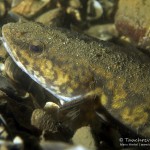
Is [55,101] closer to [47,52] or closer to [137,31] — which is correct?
[47,52]

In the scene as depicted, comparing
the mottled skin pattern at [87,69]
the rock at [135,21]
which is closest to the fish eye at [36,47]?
the mottled skin pattern at [87,69]

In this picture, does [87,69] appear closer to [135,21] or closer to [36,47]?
[36,47]

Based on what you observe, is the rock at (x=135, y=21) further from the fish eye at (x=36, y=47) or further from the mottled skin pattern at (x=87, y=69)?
the fish eye at (x=36, y=47)

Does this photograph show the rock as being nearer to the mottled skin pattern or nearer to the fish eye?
the mottled skin pattern

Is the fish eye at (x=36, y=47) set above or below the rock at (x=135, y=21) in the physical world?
above

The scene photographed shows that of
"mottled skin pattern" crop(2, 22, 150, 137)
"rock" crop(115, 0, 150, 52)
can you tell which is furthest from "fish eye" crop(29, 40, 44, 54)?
"rock" crop(115, 0, 150, 52)

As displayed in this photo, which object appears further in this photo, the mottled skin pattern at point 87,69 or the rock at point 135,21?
the rock at point 135,21
